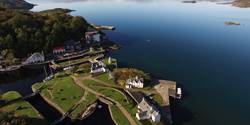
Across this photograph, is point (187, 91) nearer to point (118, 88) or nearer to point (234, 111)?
point (234, 111)

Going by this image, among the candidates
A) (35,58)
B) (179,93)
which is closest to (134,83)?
(179,93)

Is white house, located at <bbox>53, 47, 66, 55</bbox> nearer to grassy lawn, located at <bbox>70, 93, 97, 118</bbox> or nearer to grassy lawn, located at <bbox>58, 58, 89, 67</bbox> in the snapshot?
grassy lawn, located at <bbox>58, 58, 89, 67</bbox>

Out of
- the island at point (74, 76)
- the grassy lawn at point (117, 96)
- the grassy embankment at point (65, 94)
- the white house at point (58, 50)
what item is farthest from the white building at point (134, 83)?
the white house at point (58, 50)

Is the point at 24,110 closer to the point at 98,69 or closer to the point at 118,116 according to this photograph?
the point at 118,116

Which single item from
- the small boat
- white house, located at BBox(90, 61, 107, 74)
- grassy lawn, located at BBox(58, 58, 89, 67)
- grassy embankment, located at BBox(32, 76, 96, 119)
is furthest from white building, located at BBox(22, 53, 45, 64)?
the small boat

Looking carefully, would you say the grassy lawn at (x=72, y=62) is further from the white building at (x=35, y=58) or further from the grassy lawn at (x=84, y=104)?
the grassy lawn at (x=84, y=104)
